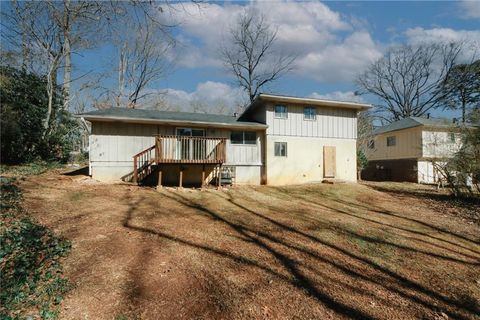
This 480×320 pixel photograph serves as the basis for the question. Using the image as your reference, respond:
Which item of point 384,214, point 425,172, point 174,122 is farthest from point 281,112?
point 425,172

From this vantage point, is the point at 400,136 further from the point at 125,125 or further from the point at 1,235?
the point at 1,235

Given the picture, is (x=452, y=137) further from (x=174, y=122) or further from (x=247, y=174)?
(x=174, y=122)

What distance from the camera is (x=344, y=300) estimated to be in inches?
150

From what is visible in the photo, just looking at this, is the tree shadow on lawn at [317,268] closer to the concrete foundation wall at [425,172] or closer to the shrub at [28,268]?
the shrub at [28,268]

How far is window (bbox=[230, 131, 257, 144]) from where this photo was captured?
1457cm

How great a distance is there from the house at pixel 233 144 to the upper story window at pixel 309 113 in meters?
0.06

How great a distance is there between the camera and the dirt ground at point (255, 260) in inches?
141

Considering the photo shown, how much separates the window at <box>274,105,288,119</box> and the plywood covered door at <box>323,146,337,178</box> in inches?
121

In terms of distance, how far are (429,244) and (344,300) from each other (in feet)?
12.8

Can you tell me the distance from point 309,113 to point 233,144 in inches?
191

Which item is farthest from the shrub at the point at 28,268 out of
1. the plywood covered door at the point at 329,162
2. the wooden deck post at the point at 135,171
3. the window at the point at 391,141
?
the window at the point at 391,141

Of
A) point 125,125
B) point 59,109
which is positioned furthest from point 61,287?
point 59,109

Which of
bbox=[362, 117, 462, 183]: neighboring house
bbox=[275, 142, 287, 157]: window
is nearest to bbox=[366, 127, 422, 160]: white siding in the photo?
bbox=[362, 117, 462, 183]: neighboring house

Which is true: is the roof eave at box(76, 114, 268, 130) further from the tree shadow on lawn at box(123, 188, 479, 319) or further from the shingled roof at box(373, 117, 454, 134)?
the shingled roof at box(373, 117, 454, 134)
